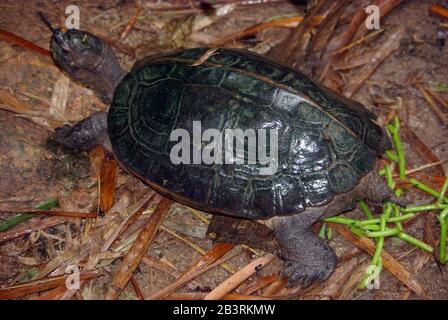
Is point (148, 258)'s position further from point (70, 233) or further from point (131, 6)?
point (131, 6)

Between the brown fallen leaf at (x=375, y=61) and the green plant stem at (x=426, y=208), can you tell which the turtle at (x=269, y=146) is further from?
the brown fallen leaf at (x=375, y=61)

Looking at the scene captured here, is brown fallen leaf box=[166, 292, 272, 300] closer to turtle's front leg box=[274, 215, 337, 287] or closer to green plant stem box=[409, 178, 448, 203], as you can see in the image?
turtle's front leg box=[274, 215, 337, 287]

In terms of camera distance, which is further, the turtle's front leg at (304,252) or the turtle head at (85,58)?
the turtle head at (85,58)

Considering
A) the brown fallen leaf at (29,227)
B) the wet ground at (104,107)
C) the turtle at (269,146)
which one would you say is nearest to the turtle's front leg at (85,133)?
the wet ground at (104,107)

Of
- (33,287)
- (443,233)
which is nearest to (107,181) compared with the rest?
(33,287)

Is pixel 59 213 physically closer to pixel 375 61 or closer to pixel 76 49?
pixel 76 49

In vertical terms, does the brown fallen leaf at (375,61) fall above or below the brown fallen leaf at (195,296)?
above

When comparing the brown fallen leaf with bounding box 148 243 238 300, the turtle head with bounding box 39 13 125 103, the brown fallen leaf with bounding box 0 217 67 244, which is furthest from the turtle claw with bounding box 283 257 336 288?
the turtle head with bounding box 39 13 125 103
